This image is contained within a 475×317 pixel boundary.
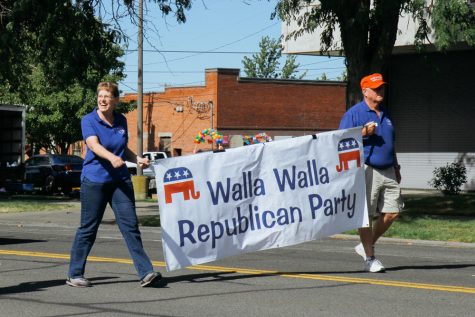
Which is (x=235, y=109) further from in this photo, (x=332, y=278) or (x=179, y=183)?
(x=179, y=183)

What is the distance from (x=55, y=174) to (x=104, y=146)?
27539 millimetres

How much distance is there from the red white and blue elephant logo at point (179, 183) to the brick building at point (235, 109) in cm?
4156

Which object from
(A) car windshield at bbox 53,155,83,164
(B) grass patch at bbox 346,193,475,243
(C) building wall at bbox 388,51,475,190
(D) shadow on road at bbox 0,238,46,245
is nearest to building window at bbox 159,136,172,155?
(A) car windshield at bbox 53,155,83,164

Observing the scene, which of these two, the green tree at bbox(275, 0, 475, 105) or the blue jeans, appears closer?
the blue jeans

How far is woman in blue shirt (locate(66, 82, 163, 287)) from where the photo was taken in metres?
8.99

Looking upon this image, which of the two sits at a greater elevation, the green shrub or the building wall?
the building wall

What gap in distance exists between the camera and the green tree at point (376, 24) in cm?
1792

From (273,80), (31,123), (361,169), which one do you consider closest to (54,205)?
(361,169)

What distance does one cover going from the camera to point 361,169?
403 inches

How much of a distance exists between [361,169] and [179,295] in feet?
8.84

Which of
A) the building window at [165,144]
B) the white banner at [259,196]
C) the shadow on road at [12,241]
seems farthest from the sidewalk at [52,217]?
the building window at [165,144]

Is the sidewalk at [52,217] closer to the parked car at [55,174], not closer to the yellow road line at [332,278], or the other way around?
the yellow road line at [332,278]

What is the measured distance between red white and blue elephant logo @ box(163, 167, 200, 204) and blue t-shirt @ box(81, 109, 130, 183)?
43cm

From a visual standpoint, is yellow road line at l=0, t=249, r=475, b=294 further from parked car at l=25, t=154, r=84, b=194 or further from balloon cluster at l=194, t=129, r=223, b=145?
parked car at l=25, t=154, r=84, b=194
